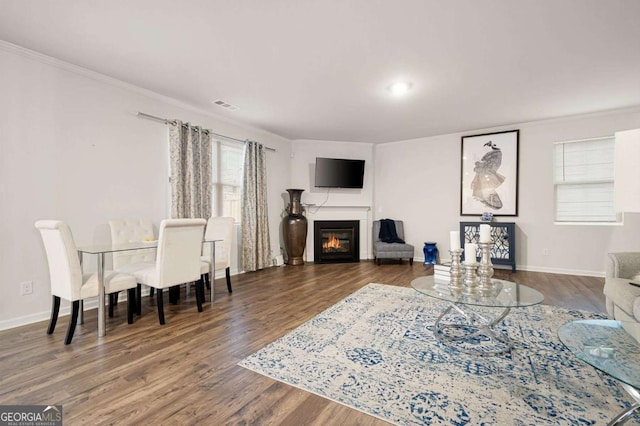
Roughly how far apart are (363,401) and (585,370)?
1518mm

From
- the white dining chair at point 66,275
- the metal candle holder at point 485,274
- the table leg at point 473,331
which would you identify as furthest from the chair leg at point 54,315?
the metal candle holder at point 485,274

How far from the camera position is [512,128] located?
5.08 metres

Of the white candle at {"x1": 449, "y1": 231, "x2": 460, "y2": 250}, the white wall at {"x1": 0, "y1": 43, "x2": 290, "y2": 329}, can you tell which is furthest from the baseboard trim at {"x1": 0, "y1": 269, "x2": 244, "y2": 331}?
the white candle at {"x1": 449, "y1": 231, "x2": 460, "y2": 250}

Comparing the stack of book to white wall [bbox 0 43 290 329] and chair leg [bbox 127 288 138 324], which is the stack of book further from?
white wall [bbox 0 43 290 329]

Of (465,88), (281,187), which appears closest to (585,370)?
(465,88)

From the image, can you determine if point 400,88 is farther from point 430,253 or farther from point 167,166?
point 430,253

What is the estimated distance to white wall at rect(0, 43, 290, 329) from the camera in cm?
267

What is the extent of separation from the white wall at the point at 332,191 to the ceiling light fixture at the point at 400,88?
8.75 ft

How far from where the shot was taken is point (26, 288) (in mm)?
2752

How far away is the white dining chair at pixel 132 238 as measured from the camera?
314cm

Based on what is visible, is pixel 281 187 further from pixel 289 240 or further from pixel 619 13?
pixel 619 13

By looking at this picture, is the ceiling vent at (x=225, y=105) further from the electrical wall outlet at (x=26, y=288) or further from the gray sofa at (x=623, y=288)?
the gray sofa at (x=623, y=288)

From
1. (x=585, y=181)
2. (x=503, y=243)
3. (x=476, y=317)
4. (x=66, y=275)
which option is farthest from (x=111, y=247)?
(x=585, y=181)

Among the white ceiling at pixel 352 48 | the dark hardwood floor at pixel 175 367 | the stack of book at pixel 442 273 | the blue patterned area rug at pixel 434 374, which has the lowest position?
the dark hardwood floor at pixel 175 367
